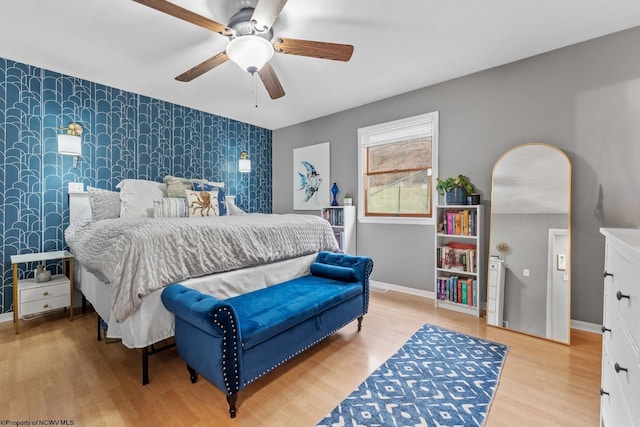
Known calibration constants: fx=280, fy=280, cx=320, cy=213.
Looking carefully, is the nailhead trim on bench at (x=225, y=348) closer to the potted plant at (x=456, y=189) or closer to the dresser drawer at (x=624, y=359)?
the dresser drawer at (x=624, y=359)

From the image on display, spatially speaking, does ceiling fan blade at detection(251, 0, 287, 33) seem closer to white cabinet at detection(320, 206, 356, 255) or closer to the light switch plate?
white cabinet at detection(320, 206, 356, 255)

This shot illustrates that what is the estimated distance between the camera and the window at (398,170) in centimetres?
352

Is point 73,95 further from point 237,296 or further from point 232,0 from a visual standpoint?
point 237,296

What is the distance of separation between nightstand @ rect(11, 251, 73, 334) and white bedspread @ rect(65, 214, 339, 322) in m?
0.35

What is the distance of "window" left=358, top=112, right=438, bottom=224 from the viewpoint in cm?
352

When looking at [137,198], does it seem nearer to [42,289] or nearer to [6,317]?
[42,289]

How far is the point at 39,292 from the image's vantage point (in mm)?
2621

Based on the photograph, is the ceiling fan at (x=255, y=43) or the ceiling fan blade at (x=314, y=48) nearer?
the ceiling fan at (x=255, y=43)

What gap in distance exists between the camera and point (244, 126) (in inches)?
192

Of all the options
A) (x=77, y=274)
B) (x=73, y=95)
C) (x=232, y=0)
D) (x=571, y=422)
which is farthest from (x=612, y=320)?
(x=73, y=95)

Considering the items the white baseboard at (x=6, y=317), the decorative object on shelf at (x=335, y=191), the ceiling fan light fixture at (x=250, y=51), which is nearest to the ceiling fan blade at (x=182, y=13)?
the ceiling fan light fixture at (x=250, y=51)

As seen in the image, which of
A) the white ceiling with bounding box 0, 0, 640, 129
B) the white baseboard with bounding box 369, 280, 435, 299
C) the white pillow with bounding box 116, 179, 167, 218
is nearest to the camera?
the white ceiling with bounding box 0, 0, 640, 129

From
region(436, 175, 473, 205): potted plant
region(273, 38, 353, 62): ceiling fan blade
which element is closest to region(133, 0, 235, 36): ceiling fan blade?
region(273, 38, 353, 62): ceiling fan blade

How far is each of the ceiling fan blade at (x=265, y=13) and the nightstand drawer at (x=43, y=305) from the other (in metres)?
3.07
